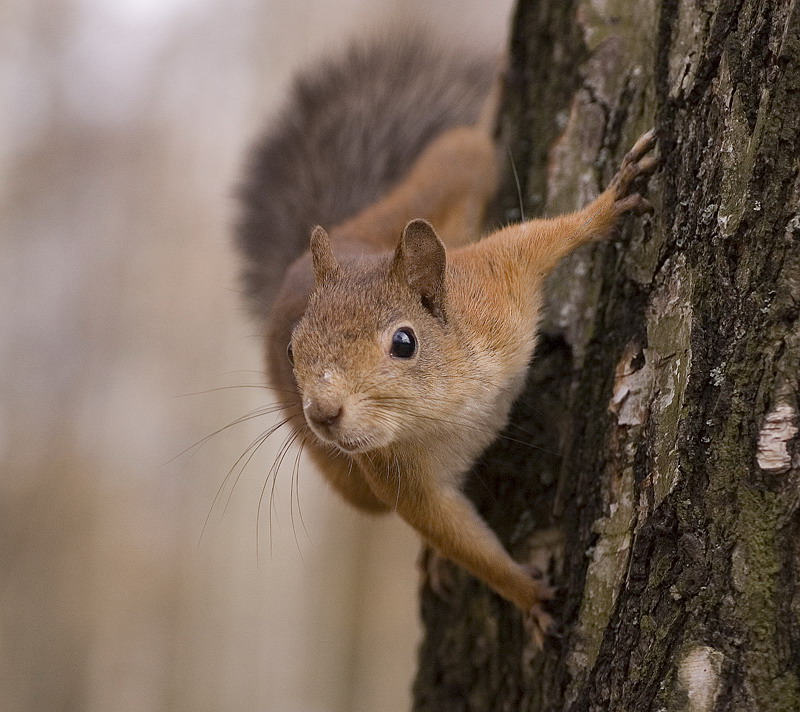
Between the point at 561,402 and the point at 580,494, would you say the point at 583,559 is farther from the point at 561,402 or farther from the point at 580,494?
the point at 561,402

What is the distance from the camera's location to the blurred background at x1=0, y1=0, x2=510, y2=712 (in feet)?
14.9

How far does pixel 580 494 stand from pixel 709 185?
63cm

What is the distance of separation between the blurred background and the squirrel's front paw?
2954 mm

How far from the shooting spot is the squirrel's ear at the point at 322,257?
189 cm

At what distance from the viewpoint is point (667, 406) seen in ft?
4.96

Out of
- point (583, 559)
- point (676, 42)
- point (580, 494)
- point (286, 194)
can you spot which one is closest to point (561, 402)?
point (580, 494)

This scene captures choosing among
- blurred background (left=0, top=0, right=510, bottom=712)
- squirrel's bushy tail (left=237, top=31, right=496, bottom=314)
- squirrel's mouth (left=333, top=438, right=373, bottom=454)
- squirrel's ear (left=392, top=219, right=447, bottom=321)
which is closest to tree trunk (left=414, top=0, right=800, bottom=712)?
squirrel's ear (left=392, top=219, right=447, bottom=321)

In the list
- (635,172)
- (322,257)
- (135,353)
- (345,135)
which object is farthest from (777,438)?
(135,353)

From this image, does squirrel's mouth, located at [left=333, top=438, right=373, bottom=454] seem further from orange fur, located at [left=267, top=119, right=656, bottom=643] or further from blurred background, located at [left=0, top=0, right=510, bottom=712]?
blurred background, located at [left=0, top=0, right=510, bottom=712]

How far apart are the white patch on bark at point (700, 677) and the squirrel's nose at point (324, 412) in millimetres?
679

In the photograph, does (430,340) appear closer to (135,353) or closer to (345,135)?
(345,135)

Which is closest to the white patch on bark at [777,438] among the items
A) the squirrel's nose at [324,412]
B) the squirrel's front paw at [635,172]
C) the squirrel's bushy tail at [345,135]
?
the squirrel's front paw at [635,172]

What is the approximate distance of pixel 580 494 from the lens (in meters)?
1.75

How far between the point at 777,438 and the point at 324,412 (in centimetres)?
72
